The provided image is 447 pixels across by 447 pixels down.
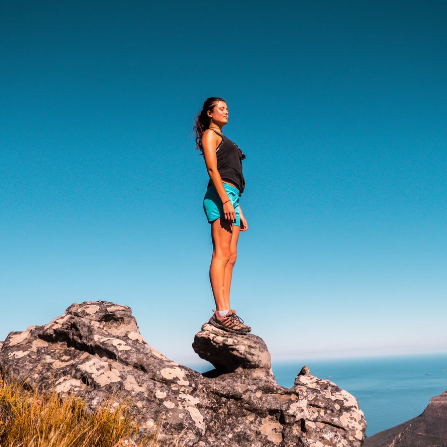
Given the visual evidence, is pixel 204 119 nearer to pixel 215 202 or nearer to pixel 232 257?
pixel 215 202

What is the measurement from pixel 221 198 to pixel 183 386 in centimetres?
293

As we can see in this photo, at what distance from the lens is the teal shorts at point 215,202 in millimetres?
6348

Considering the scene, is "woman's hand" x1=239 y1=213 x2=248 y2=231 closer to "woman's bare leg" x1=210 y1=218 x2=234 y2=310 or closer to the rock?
"woman's bare leg" x1=210 y1=218 x2=234 y2=310

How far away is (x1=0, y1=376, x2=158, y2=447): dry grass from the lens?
3085mm

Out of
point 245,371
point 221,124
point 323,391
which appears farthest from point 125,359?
point 221,124

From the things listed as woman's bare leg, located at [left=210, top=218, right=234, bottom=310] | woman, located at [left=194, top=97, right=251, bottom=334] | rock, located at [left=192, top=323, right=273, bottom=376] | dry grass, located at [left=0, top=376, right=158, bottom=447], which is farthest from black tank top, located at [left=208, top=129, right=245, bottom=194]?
dry grass, located at [left=0, top=376, right=158, bottom=447]

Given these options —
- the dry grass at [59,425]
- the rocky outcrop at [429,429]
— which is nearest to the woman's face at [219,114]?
the dry grass at [59,425]

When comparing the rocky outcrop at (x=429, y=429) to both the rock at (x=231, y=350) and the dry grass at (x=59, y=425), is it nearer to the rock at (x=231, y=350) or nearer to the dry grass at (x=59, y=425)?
the rock at (x=231, y=350)

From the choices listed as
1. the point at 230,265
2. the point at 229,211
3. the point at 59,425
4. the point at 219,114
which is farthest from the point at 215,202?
the point at 59,425

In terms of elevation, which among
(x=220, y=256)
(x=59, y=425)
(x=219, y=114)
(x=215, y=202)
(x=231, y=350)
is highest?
(x=219, y=114)

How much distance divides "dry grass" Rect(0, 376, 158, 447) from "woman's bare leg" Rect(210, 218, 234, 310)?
242 centimetres

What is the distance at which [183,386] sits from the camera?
4.94 meters

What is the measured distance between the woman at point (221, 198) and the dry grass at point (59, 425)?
2430 mm

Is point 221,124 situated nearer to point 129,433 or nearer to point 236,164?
point 236,164
